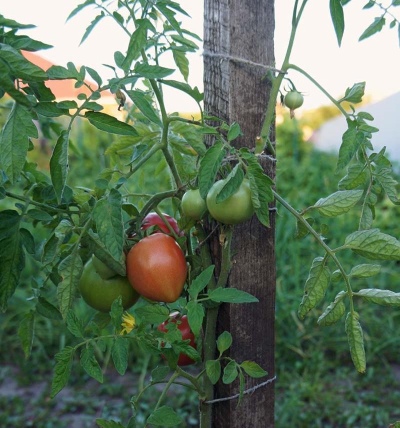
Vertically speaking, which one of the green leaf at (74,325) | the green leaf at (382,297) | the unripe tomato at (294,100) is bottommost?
the green leaf at (74,325)

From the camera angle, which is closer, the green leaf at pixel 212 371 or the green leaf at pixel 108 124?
the green leaf at pixel 108 124

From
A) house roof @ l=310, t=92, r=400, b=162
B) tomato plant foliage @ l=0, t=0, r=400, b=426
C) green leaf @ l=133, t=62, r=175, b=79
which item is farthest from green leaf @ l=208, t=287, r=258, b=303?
house roof @ l=310, t=92, r=400, b=162

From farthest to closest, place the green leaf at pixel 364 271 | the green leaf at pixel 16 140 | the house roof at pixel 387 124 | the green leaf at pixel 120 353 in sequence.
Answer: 1. the house roof at pixel 387 124
2. the green leaf at pixel 364 271
3. the green leaf at pixel 120 353
4. the green leaf at pixel 16 140

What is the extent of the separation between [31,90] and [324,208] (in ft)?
1.55

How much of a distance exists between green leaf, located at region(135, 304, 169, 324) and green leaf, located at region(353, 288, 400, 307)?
296 millimetres

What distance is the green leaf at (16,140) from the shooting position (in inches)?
30.3

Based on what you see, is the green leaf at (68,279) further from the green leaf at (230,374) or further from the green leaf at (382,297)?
the green leaf at (382,297)

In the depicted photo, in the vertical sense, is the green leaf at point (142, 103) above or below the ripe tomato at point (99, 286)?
above

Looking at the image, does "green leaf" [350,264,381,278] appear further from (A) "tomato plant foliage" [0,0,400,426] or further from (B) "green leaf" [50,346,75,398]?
(B) "green leaf" [50,346,75,398]

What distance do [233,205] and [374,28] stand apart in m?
0.42

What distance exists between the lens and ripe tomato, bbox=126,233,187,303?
952 mm

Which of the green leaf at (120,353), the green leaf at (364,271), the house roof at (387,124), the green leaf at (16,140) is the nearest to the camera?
the green leaf at (16,140)

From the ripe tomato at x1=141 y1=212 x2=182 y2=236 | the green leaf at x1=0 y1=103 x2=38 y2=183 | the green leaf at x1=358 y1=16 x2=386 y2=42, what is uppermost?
the green leaf at x1=358 y1=16 x2=386 y2=42

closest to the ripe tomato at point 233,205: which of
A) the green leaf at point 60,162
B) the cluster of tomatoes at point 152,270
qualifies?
the cluster of tomatoes at point 152,270
